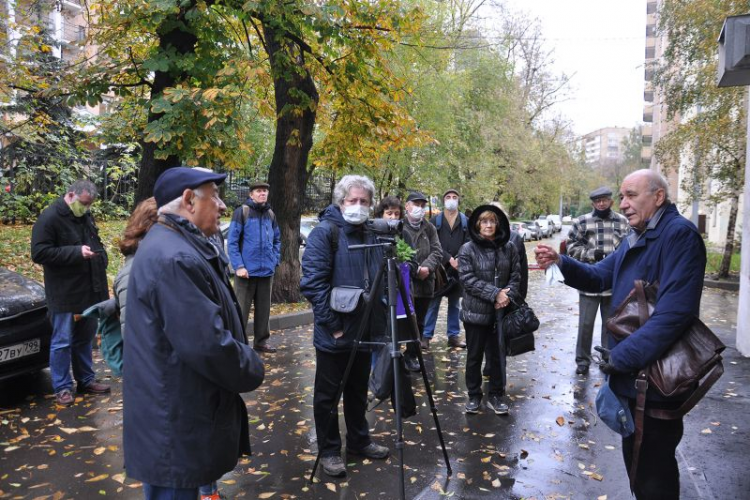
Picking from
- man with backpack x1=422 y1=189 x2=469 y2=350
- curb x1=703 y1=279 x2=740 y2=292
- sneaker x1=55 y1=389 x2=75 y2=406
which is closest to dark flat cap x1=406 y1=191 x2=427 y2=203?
man with backpack x1=422 y1=189 x2=469 y2=350

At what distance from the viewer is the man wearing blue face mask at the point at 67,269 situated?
5434 mm

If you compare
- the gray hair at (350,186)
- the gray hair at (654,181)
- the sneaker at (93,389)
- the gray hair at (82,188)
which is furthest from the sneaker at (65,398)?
the gray hair at (654,181)

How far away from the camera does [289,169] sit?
10.4 meters

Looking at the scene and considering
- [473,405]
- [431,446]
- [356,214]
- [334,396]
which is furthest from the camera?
[473,405]

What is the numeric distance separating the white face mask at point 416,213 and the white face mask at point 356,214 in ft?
9.95

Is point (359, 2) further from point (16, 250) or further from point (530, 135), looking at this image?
point (530, 135)

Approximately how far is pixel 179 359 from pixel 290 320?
727 cm

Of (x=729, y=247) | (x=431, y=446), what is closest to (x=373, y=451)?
(x=431, y=446)

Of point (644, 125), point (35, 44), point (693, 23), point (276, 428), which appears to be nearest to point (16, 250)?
point (35, 44)

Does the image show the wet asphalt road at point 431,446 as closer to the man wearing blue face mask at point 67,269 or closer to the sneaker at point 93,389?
the sneaker at point 93,389

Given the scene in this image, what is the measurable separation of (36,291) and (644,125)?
91.6 m

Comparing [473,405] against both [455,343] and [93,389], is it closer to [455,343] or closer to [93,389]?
[455,343]

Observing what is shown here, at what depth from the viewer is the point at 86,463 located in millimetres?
4406

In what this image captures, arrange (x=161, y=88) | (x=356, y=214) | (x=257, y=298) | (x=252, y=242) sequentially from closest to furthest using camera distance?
(x=356, y=214)
(x=252, y=242)
(x=257, y=298)
(x=161, y=88)
